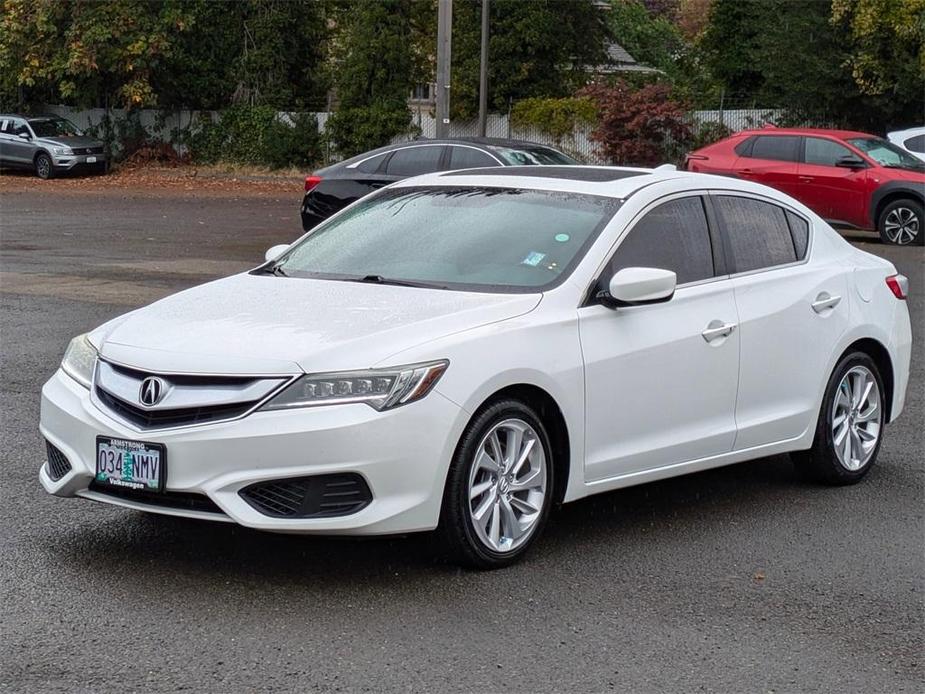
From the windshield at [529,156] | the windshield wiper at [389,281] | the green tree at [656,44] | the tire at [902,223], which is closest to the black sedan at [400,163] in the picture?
the windshield at [529,156]

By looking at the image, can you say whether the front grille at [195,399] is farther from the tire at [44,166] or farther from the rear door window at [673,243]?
the tire at [44,166]

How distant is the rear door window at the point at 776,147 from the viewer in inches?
896

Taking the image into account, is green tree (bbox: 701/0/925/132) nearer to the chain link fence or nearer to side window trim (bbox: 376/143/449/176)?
the chain link fence

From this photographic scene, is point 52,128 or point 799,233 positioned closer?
point 799,233

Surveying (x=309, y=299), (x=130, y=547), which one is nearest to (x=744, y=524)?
(x=309, y=299)

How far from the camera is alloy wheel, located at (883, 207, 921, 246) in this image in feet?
70.8

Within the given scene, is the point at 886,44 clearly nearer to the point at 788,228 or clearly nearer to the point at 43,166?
the point at 43,166

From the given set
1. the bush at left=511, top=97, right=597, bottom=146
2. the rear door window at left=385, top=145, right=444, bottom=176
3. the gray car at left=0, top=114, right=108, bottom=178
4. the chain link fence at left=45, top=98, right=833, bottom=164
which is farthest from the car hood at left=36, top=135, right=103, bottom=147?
the rear door window at left=385, top=145, right=444, bottom=176

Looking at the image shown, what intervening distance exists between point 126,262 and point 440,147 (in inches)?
171

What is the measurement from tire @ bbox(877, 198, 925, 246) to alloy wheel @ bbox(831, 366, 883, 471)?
47.5ft

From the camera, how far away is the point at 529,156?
19203 mm

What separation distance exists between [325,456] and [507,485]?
0.87 meters

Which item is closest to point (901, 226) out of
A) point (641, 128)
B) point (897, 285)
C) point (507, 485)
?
point (897, 285)

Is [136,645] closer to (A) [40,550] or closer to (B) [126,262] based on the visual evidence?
(A) [40,550]
